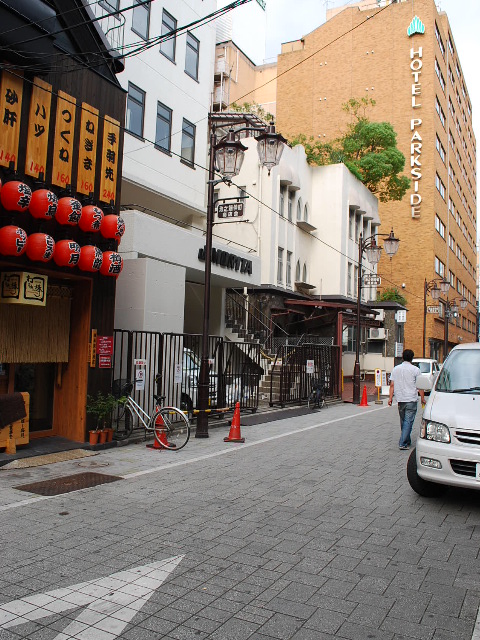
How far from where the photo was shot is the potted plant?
10469 millimetres

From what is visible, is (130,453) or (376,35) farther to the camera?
(376,35)

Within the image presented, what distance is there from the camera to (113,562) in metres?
4.96

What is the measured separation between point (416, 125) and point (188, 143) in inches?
1281

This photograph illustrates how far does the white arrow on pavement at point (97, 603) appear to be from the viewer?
3775mm

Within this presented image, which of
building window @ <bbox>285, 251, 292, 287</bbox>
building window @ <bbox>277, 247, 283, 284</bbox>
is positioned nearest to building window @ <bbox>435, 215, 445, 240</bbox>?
building window @ <bbox>285, 251, 292, 287</bbox>

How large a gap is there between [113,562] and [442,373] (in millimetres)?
5006

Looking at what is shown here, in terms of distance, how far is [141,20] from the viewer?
1731cm

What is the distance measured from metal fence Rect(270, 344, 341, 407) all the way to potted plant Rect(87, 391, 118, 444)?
7.71 metres

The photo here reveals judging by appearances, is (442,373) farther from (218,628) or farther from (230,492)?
(218,628)

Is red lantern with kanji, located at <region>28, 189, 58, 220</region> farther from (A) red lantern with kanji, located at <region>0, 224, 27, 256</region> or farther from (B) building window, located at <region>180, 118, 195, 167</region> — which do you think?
(B) building window, located at <region>180, 118, 195, 167</region>

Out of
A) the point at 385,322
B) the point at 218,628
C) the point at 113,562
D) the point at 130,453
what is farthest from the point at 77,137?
the point at 385,322

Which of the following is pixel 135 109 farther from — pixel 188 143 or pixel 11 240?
pixel 11 240

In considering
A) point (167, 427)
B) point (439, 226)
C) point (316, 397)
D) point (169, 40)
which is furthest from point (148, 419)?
point (439, 226)

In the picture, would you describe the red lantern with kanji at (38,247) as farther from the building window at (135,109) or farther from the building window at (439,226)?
the building window at (439,226)
